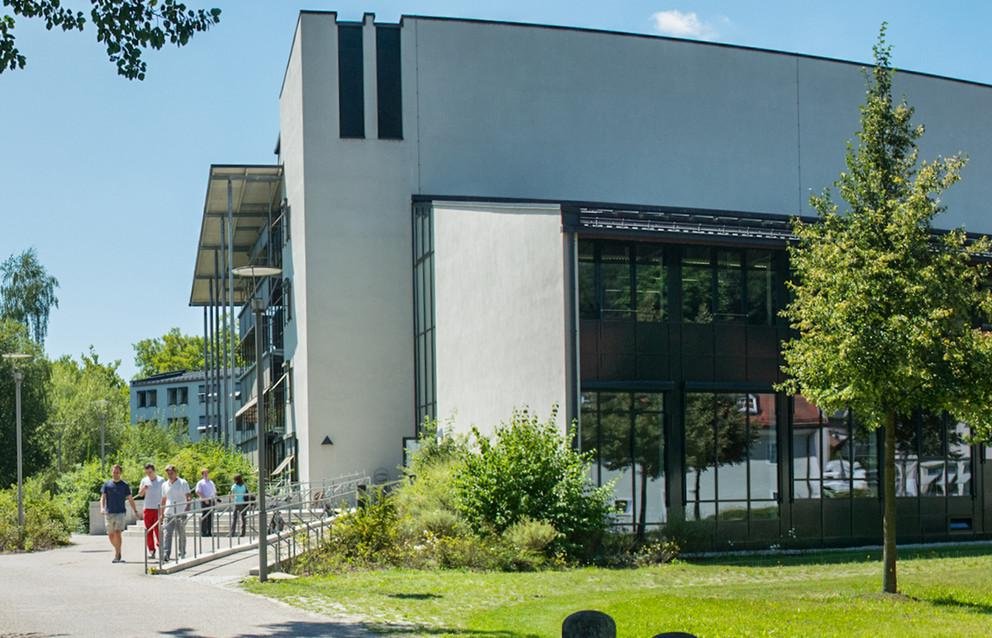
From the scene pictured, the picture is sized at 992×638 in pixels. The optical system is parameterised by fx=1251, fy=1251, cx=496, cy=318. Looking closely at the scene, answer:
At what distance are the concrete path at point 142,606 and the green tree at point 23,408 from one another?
38521 mm

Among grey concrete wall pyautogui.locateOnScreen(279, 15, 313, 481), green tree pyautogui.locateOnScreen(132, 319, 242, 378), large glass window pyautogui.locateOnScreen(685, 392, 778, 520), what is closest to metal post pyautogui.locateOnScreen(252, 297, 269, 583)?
large glass window pyautogui.locateOnScreen(685, 392, 778, 520)

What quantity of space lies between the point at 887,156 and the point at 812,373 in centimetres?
342

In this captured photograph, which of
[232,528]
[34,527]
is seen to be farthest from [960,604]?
[34,527]

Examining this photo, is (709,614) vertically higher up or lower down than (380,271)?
lower down

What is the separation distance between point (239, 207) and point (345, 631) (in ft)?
119

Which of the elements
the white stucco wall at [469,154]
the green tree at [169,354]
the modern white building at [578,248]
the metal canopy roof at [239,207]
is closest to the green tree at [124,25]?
the modern white building at [578,248]

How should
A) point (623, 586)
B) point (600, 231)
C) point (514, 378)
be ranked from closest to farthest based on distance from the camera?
point (623, 586), point (600, 231), point (514, 378)

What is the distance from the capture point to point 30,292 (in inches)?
3246

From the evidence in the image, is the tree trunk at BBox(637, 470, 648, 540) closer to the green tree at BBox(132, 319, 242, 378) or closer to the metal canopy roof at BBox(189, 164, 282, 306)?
the metal canopy roof at BBox(189, 164, 282, 306)

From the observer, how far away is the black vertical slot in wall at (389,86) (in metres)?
39.7

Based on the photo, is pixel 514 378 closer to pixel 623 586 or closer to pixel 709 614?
pixel 623 586

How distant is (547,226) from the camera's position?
27.3 meters

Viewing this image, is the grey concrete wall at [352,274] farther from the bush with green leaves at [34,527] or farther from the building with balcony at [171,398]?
the building with balcony at [171,398]

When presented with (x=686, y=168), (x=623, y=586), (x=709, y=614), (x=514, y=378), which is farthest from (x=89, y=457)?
(x=709, y=614)
